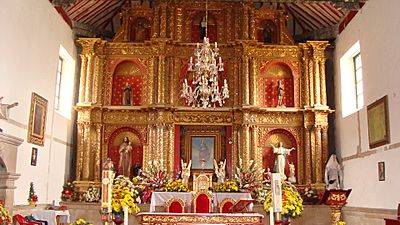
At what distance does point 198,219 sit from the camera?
36.3 ft

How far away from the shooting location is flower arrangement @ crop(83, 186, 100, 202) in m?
16.5

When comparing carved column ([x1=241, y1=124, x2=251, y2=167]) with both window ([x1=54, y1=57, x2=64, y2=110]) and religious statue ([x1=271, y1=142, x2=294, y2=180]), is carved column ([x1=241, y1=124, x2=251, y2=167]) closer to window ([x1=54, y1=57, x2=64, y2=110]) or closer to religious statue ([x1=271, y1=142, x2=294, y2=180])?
religious statue ([x1=271, y1=142, x2=294, y2=180])

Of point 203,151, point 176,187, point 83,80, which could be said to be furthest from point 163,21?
point 176,187

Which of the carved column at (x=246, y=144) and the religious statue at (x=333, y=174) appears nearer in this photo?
the religious statue at (x=333, y=174)

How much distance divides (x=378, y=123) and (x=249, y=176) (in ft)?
15.7

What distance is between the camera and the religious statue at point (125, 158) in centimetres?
1767

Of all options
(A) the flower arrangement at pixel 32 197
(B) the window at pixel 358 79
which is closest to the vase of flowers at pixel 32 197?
(A) the flower arrangement at pixel 32 197

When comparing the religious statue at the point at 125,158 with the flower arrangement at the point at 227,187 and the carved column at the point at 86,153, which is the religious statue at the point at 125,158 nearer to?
the carved column at the point at 86,153

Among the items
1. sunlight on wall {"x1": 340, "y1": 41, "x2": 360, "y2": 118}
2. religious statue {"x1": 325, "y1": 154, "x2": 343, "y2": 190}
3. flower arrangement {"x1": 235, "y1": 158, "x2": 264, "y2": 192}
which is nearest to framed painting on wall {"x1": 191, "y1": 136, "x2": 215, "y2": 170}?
flower arrangement {"x1": 235, "y1": 158, "x2": 264, "y2": 192}

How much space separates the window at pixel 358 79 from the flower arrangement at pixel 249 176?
411cm

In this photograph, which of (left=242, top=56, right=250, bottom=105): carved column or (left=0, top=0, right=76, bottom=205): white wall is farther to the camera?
(left=242, top=56, right=250, bottom=105): carved column

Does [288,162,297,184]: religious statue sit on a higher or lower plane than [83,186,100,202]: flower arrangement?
higher

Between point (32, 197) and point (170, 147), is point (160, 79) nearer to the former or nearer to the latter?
point (170, 147)

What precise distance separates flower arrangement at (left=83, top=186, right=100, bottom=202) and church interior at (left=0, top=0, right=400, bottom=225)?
0.04 metres
